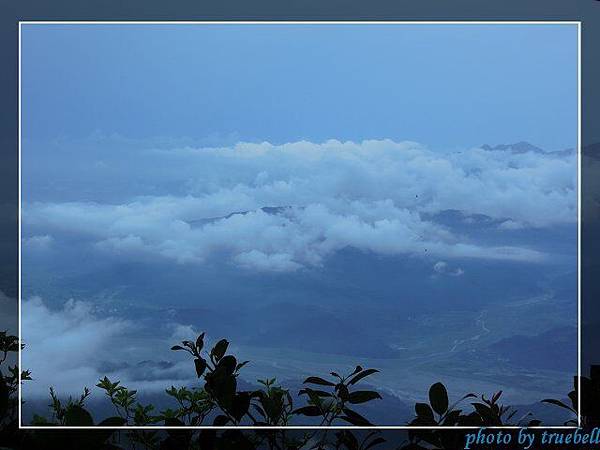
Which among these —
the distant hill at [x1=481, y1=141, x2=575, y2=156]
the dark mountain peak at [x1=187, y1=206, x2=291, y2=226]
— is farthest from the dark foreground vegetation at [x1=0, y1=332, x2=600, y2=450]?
the distant hill at [x1=481, y1=141, x2=575, y2=156]

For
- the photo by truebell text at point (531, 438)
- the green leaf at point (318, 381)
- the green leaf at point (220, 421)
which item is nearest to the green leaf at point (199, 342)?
the green leaf at point (220, 421)

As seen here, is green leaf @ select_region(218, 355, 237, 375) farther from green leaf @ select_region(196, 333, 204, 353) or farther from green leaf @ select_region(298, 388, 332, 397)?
green leaf @ select_region(298, 388, 332, 397)

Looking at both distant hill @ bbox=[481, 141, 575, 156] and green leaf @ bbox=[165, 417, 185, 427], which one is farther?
distant hill @ bbox=[481, 141, 575, 156]

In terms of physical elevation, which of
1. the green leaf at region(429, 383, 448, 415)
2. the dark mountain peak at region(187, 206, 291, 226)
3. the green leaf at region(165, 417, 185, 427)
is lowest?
the green leaf at region(165, 417, 185, 427)

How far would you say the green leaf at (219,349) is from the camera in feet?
7.53

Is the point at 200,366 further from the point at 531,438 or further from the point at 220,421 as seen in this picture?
the point at 531,438

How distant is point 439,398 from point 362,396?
10.3 inches

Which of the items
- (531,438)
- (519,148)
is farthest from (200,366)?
(519,148)

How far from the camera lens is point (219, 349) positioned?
90.7 inches

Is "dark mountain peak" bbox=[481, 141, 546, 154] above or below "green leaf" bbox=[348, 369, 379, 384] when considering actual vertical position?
above

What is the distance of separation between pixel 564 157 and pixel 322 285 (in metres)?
0.98

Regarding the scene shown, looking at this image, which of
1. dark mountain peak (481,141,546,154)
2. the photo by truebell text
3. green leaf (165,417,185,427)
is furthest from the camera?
dark mountain peak (481,141,546,154)

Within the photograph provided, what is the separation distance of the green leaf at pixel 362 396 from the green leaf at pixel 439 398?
19cm

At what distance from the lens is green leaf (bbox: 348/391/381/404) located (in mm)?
2242
